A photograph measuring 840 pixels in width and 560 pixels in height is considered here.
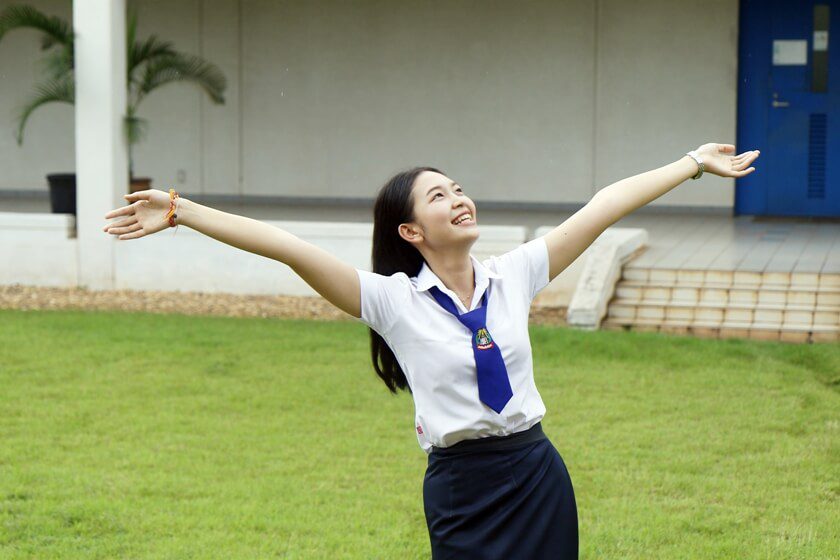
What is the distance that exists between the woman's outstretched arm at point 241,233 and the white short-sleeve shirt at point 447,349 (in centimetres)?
10

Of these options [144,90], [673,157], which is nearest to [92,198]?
[144,90]

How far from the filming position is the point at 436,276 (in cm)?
337

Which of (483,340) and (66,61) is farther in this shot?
(66,61)

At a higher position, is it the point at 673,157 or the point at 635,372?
the point at 673,157

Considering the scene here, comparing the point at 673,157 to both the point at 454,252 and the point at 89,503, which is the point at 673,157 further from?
the point at 454,252

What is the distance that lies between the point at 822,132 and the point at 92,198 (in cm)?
928

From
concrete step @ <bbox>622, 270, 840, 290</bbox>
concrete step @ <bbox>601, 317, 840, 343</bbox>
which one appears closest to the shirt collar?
concrete step @ <bbox>601, 317, 840, 343</bbox>

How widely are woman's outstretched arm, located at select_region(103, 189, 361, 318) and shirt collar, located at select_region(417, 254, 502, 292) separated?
0.68 feet

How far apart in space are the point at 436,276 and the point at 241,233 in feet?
1.84

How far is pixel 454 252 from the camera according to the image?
3.36 m

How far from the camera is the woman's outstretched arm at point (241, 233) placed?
124 inches

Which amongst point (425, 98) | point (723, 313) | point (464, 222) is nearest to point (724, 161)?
point (464, 222)

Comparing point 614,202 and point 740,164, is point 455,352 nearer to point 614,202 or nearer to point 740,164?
point 614,202

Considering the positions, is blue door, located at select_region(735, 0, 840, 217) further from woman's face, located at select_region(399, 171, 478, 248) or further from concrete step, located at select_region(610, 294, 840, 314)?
woman's face, located at select_region(399, 171, 478, 248)
